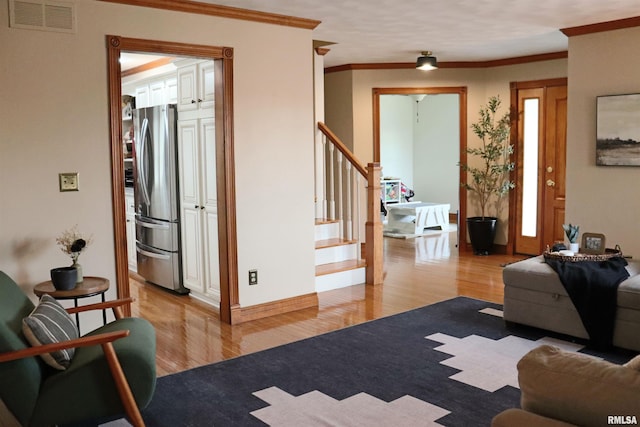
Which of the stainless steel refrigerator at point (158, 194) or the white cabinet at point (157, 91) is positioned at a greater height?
the white cabinet at point (157, 91)

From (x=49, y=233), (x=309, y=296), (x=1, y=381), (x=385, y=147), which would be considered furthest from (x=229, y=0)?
(x=385, y=147)

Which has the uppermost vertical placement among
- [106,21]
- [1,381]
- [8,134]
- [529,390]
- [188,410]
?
[106,21]

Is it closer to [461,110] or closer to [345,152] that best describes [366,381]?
[345,152]

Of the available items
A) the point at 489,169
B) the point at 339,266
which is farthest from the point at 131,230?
the point at 489,169

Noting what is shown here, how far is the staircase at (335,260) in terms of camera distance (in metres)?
5.76

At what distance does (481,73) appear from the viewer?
7871mm

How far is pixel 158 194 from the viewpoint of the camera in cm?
580

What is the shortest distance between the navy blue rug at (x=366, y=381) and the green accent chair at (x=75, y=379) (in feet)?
1.28

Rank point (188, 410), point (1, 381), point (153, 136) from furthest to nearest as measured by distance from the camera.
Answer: point (153, 136), point (188, 410), point (1, 381)

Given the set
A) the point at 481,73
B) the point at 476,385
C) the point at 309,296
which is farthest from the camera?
the point at 481,73

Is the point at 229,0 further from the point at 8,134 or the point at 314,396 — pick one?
the point at 314,396

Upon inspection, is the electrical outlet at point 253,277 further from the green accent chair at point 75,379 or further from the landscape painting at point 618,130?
the landscape painting at point 618,130

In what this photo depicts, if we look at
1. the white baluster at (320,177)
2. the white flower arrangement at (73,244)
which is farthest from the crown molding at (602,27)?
the white flower arrangement at (73,244)

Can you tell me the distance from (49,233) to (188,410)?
148 cm
